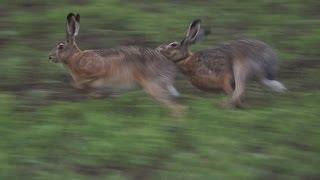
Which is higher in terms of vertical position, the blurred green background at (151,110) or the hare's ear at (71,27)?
the hare's ear at (71,27)

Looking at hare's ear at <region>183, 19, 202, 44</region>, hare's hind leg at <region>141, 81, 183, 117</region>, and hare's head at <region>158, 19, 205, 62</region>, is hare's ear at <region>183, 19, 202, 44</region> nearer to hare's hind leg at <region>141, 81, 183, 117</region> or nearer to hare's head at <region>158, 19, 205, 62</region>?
hare's head at <region>158, 19, 205, 62</region>

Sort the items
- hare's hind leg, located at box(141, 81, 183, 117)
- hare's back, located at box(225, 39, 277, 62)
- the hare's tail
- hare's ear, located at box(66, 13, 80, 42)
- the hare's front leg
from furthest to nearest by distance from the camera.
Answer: hare's ear, located at box(66, 13, 80, 42) → hare's back, located at box(225, 39, 277, 62) → the hare's tail → the hare's front leg → hare's hind leg, located at box(141, 81, 183, 117)

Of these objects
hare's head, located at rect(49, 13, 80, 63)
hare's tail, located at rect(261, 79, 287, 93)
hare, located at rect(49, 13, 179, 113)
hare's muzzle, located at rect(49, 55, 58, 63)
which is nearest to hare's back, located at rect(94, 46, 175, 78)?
hare, located at rect(49, 13, 179, 113)

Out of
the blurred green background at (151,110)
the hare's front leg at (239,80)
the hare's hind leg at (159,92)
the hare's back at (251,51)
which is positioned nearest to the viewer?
the blurred green background at (151,110)

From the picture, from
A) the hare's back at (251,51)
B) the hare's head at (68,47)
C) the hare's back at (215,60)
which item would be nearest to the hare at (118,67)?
the hare's head at (68,47)

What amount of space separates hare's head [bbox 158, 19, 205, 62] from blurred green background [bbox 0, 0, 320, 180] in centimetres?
32

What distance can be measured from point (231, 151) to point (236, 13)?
3.29 m

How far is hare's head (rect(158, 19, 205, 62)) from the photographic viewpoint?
773cm

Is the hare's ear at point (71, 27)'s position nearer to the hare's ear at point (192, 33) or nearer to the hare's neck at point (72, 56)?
the hare's neck at point (72, 56)

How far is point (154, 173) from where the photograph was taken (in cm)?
594

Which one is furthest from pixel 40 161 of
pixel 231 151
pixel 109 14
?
pixel 109 14

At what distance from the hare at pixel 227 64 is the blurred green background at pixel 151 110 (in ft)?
0.44

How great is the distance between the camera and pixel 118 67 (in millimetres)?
7363

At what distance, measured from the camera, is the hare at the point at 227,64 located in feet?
24.6
